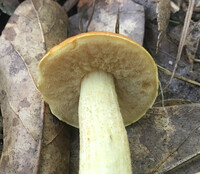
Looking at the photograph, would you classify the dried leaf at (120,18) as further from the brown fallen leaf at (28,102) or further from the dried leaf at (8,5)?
the dried leaf at (8,5)

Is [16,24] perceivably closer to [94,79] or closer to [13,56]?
[13,56]

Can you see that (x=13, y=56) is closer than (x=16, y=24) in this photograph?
Yes

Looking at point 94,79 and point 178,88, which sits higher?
point 94,79

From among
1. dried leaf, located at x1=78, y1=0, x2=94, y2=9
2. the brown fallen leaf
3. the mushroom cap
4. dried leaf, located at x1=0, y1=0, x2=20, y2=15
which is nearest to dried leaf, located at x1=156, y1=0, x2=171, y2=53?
the mushroom cap

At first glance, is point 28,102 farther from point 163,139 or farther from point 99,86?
point 163,139

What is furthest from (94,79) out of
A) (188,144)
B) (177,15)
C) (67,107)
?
(177,15)

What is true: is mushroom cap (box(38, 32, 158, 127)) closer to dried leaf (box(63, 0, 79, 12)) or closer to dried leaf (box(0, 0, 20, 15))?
dried leaf (box(63, 0, 79, 12))

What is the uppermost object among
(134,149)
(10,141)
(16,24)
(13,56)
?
(16,24)

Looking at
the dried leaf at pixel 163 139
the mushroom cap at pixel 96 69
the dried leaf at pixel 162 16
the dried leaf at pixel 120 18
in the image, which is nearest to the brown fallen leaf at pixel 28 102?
the mushroom cap at pixel 96 69
